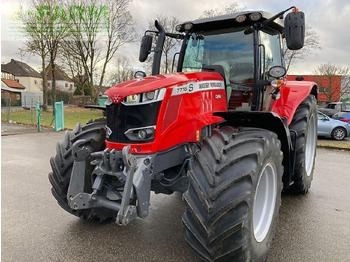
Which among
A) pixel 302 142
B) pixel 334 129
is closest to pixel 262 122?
pixel 302 142

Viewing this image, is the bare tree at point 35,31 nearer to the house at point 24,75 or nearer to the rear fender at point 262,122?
the rear fender at point 262,122

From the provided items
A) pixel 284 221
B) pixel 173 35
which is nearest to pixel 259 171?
pixel 284 221

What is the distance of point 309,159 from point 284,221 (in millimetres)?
1750

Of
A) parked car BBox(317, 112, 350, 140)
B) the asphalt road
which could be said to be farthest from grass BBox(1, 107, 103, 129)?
parked car BBox(317, 112, 350, 140)

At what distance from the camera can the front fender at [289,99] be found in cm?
394

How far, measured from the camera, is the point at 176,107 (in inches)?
112

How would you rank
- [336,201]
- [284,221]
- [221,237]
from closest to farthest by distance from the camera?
[221,237], [284,221], [336,201]

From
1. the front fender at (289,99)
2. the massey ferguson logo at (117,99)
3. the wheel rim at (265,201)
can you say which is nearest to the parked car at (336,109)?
the front fender at (289,99)

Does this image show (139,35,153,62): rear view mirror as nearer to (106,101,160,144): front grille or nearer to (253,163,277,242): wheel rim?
(106,101,160,144): front grille

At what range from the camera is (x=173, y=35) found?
409 centimetres

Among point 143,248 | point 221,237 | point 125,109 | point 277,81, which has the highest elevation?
point 277,81

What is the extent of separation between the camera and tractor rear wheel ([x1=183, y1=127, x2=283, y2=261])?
2230mm

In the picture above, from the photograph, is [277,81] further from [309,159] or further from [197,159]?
[309,159]

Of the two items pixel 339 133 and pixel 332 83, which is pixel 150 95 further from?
pixel 332 83
